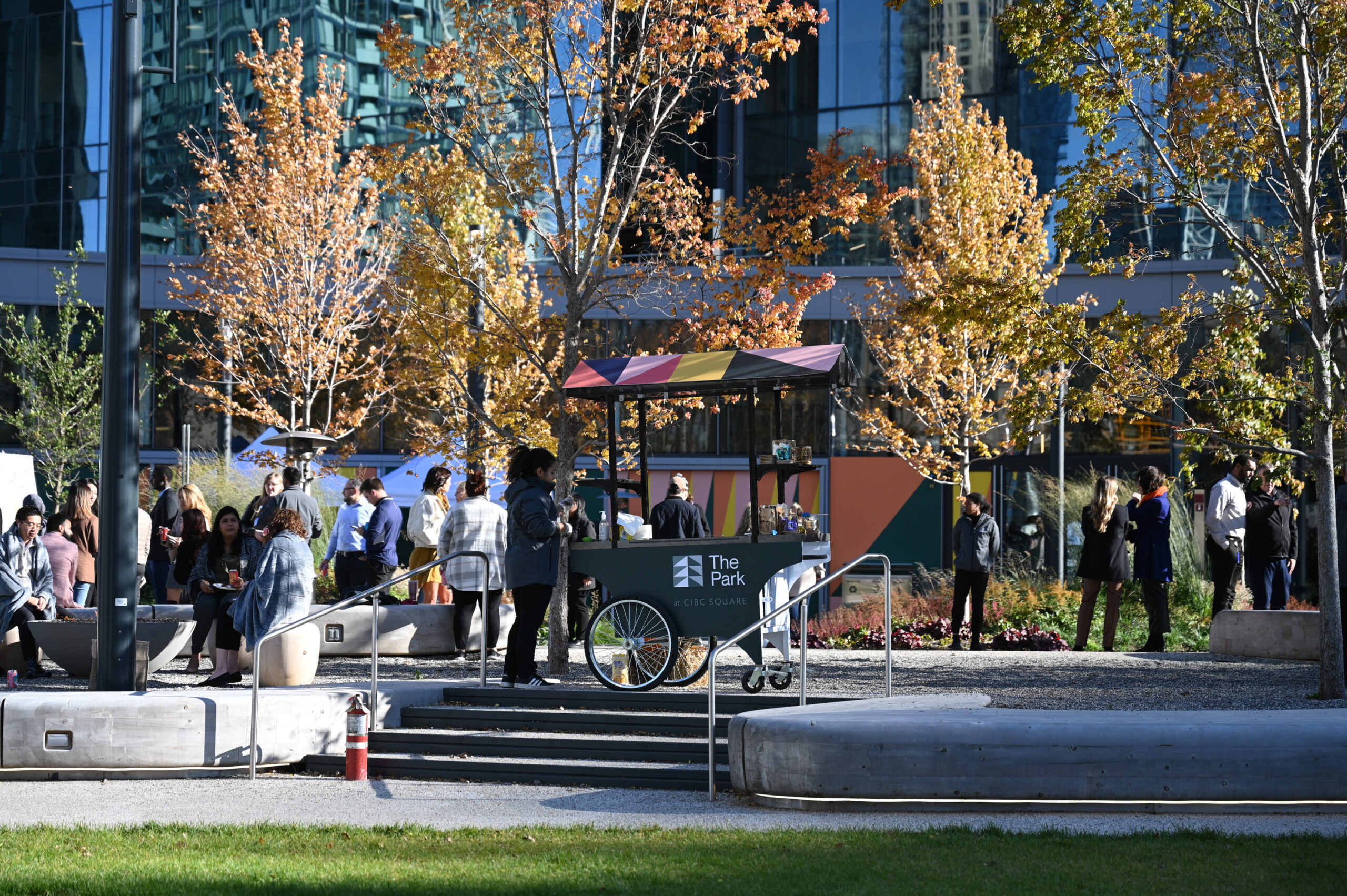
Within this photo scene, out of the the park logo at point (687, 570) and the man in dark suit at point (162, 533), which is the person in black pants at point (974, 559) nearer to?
the the park logo at point (687, 570)

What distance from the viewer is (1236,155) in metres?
13.5

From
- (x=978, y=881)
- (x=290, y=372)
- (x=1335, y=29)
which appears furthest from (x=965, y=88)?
(x=978, y=881)

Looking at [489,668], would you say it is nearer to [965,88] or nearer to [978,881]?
[978,881]

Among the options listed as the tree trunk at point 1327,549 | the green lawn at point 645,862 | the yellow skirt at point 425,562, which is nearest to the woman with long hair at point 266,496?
the yellow skirt at point 425,562

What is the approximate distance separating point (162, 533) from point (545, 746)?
7.18 metres

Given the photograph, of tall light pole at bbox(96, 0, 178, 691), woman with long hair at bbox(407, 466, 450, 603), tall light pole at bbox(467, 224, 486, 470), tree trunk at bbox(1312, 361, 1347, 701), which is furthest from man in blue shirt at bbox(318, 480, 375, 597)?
tree trunk at bbox(1312, 361, 1347, 701)

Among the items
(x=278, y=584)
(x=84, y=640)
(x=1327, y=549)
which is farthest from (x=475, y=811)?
(x=1327, y=549)

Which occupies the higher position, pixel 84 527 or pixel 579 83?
pixel 579 83

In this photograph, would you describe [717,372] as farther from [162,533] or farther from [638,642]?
[162,533]

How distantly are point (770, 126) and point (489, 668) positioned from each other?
64.7 ft

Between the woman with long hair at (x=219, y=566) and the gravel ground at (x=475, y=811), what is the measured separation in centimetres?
327

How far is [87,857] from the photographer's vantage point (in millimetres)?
6988

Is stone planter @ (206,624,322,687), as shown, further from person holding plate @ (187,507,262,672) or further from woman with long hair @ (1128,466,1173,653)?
woman with long hair @ (1128,466,1173,653)

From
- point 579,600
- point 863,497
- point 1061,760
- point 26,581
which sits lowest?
point 1061,760
